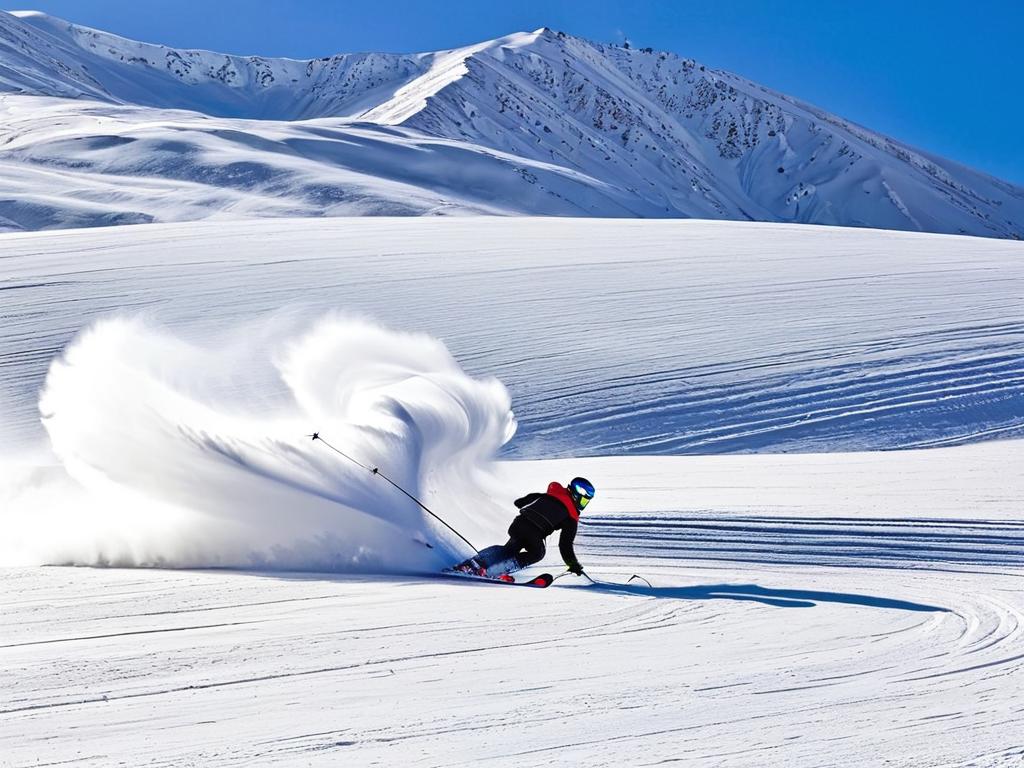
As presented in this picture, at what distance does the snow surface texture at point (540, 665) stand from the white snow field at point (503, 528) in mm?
21

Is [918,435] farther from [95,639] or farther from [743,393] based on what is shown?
[95,639]

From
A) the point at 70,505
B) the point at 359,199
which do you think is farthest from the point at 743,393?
the point at 359,199

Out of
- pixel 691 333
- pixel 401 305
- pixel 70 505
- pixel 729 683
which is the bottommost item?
pixel 729 683

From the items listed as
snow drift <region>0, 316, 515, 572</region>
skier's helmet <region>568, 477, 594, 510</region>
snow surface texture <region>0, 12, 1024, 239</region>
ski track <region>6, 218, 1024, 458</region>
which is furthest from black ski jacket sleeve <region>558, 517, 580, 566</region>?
snow surface texture <region>0, 12, 1024, 239</region>

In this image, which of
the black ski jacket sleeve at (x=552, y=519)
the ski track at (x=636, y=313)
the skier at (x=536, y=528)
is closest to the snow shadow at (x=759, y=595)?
the black ski jacket sleeve at (x=552, y=519)

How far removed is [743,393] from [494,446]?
4.43 meters

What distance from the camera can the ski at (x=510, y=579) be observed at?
21.1 ft

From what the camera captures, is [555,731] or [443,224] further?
[443,224]

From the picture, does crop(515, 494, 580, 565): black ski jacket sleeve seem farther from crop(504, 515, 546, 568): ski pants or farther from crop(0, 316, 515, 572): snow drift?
crop(0, 316, 515, 572): snow drift

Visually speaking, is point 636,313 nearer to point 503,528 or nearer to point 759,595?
point 503,528

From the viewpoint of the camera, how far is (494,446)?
36.3ft

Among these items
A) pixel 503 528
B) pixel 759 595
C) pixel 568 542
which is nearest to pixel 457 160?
pixel 503 528

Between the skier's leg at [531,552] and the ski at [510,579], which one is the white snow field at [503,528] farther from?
the skier's leg at [531,552]

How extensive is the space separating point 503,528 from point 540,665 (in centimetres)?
406
